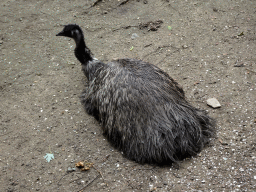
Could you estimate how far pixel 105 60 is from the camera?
5797mm

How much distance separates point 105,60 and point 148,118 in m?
2.63

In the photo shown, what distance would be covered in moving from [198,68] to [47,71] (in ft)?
10.1

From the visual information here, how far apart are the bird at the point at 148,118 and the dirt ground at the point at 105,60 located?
173 millimetres

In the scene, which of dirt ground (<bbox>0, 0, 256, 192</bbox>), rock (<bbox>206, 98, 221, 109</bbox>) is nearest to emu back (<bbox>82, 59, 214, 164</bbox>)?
dirt ground (<bbox>0, 0, 256, 192</bbox>)

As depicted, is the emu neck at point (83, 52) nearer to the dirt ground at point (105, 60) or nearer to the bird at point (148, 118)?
the dirt ground at point (105, 60)

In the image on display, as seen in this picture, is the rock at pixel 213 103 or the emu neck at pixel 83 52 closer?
the rock at pixel 213 103

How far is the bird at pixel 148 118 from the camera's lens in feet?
11.4

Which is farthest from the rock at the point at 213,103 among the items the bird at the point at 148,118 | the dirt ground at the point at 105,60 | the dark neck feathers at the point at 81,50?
the dark neck feathers at the point at 81,50

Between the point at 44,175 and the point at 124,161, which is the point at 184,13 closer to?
the point at 124,161

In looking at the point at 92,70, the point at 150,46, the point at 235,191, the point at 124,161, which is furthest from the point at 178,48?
the point at 235,191

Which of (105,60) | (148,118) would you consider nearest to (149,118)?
(148,118)

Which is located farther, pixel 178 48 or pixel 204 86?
pixel 178 48

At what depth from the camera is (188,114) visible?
3.61 m

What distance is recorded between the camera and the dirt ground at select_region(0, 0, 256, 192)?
3547mm
